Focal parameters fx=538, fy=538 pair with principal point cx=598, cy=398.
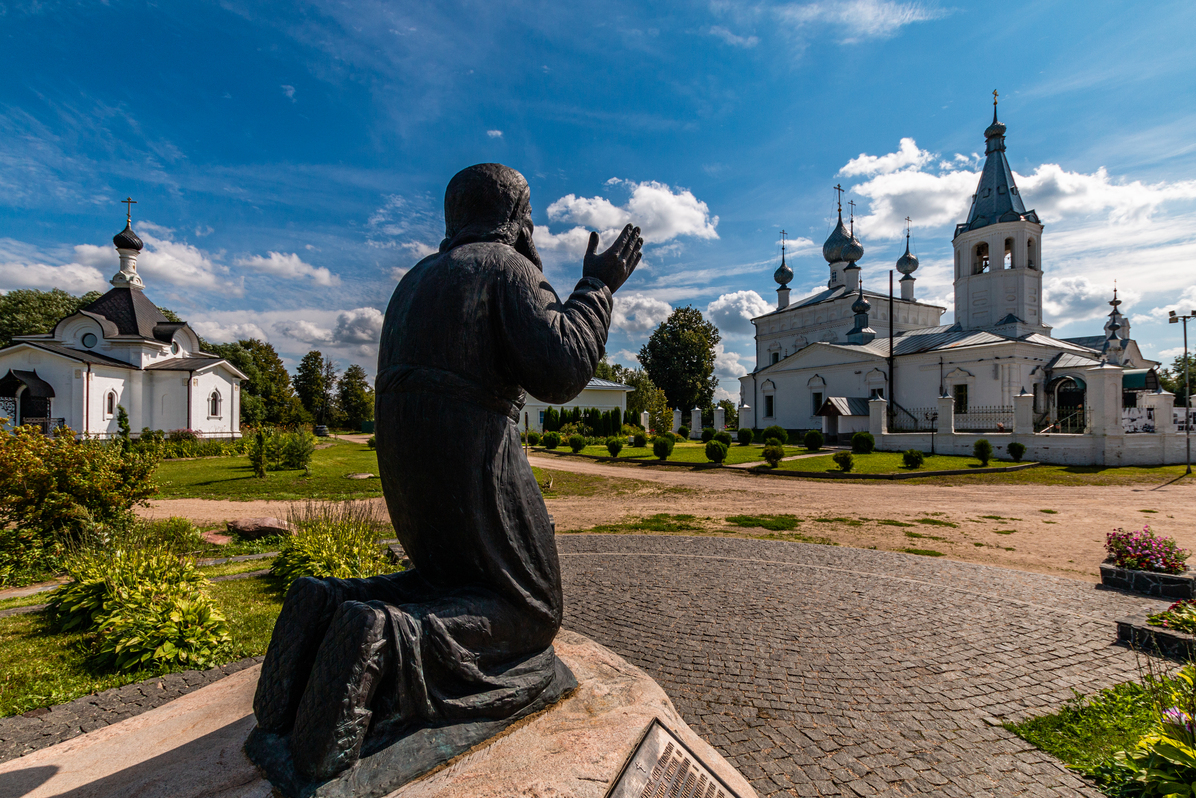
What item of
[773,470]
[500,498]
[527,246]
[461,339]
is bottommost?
[773,470]

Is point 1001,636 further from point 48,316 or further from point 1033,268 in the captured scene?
point 48,316

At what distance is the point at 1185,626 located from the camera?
4.27m

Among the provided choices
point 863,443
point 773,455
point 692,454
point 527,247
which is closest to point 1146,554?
point 527,247

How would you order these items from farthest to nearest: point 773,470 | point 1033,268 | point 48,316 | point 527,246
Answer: point 48,316 → point 1033,268 → point 773,470 → point 527,246

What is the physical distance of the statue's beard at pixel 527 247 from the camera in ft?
8.12

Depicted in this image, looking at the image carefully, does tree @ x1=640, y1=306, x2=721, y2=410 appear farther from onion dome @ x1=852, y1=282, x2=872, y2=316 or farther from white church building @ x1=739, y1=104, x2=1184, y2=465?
onion dome @ x1=852, y1=282, x2=872, y2=316

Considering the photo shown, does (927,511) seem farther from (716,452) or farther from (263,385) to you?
(263,385)

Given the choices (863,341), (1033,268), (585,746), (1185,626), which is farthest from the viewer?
(863,341)

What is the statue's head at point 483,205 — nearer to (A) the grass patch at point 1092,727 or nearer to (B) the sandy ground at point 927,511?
(A) the grass patch at point 1092,727

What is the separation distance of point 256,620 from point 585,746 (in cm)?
417

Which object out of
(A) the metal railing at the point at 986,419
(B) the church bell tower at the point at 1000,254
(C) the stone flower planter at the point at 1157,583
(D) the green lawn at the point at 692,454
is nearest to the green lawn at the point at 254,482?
(D) the green lawn at the point at 692,454

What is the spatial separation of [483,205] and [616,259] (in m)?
0.64

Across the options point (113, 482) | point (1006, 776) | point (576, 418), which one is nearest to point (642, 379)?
point (576, 418)

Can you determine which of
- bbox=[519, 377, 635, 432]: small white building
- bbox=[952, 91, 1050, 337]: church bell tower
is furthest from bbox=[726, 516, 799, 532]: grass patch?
bbox=[519, 377, 635, 432]: small white building
